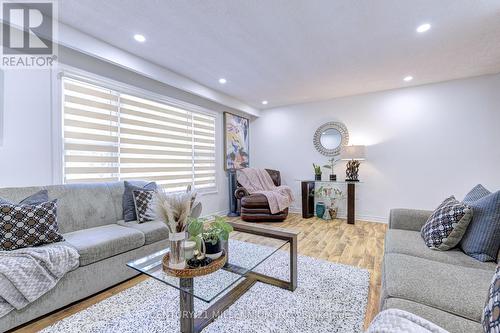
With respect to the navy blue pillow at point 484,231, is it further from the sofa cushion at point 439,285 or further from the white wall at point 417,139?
the white wall at point 417,139

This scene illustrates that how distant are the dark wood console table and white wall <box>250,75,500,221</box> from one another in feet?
1.14

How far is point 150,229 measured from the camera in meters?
2.33

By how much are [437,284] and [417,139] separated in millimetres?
3602

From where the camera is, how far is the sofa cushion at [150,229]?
228 cm

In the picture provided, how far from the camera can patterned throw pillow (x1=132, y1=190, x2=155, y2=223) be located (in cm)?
249

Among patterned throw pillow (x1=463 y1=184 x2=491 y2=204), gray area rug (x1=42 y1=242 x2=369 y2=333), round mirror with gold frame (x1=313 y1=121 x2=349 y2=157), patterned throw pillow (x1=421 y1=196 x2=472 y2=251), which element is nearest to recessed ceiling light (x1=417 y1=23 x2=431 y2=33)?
patterned throw pillow (x1=463 y1=184 x2=491 y2=204)

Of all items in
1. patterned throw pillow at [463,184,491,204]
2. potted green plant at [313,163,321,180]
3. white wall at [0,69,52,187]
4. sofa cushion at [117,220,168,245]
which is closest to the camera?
patterned throw pillow at [463,184,491,204]

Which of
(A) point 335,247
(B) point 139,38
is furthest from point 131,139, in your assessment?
(A) point 335,247

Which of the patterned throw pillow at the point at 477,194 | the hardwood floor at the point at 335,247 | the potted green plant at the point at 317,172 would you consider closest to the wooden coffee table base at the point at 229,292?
the hardwood floor at the point at 335,247

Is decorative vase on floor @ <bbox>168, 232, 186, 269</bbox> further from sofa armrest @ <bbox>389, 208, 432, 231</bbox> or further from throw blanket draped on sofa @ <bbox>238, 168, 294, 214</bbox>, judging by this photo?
throw blanket draped on sofa @ <bbox>238, 168, 294, 214</bbox>

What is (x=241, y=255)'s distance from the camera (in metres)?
1.91

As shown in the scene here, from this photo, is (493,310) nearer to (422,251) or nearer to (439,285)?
(439,285)

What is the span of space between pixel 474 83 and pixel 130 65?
511 centimetres

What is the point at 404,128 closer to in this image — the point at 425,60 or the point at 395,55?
the point at 425,60
